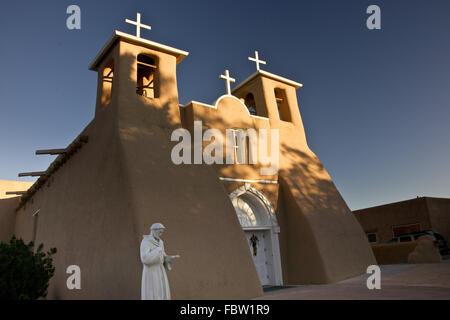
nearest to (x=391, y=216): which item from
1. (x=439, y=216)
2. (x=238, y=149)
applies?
(x=439, y=216)

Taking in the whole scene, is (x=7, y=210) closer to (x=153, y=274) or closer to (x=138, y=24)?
(x=138, y=24)

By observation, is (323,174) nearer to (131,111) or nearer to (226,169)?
(226,169)

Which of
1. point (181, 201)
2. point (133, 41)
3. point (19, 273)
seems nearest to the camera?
point (19, 273)

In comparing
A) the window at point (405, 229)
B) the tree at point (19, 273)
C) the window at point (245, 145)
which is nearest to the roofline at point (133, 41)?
the window at point (245, 145)

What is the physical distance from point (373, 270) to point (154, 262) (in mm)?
9825

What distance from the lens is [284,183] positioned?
13.1m

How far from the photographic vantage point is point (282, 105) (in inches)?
634

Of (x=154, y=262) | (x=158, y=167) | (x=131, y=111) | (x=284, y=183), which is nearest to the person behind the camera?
(x=154, y=262)

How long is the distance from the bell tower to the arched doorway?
3.96 m

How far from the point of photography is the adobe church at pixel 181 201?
859cm

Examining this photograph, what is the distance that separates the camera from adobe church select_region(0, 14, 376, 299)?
8.59 m

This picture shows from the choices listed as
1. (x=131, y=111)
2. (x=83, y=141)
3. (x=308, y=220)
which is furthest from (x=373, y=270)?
(x=83, y=141)

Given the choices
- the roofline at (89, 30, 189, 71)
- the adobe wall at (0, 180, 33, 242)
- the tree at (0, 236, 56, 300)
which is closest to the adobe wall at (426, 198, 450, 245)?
the roofline at (89, 30, 189, 71)

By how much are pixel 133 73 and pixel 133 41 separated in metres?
1.29
